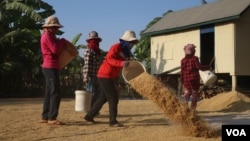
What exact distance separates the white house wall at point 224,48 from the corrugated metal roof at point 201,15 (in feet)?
1.38

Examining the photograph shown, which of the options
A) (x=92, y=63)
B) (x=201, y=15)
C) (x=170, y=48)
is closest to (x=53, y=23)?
(x=92, y=63)

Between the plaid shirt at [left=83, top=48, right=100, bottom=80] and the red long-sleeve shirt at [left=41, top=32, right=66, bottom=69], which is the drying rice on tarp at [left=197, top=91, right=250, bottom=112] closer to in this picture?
the plaid shirt at [left=83, top=48, right=100, bottom=80]

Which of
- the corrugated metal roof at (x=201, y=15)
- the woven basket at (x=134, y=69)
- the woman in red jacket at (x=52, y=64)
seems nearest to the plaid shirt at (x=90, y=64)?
the woman in red jacket at (x=52, y=64)

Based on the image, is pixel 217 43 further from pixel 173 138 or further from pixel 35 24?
pixel 173 138

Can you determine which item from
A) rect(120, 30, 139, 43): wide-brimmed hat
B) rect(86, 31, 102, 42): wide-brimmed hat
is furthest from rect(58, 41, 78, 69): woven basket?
rect(86, 31, 102, 42): wide-brimmed hat

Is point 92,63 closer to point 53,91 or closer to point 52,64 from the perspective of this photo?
point 52,64

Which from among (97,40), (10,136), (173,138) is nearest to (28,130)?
(10,136)

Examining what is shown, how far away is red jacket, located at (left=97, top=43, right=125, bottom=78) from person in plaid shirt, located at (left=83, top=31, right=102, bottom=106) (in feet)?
5.19

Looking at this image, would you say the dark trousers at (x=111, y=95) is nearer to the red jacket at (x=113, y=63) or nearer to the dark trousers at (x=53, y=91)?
the red jacket at (x=113, y=63)

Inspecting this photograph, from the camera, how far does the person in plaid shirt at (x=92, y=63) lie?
9320 mm

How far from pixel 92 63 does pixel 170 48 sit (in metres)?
11.8

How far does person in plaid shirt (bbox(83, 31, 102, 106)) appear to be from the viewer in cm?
932

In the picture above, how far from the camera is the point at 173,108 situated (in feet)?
21.6

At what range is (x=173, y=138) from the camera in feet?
20.5
